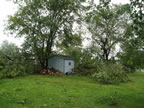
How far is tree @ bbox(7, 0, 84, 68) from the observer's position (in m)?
14.4

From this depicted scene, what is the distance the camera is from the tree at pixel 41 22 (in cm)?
1442

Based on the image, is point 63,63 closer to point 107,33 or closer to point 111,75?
point 111,75

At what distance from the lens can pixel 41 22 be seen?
1398 cm

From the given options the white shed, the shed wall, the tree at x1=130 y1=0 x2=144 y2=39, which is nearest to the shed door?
the white shed

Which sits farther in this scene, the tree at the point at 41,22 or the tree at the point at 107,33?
the tree at the point at 107,33

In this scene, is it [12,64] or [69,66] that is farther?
[69,66]

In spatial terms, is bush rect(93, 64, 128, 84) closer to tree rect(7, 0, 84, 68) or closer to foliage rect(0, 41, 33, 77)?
foliage rect(0, 41, 33, 77)

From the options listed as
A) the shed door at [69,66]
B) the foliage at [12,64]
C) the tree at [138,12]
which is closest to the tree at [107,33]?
the shed door at [69,66]

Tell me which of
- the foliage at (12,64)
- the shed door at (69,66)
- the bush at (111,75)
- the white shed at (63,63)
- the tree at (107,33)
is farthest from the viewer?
the tree at (107,33)

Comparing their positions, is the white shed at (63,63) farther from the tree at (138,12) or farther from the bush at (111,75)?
the tree at (138,12)

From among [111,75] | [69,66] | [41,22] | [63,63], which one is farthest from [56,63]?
[111,75]

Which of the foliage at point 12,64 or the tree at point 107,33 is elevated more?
the tree at point 107,33

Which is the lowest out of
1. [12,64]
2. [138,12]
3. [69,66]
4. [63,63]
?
[69,66]

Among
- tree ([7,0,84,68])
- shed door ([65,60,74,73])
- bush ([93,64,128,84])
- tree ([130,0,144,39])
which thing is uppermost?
tree ([7,0,84,68])
